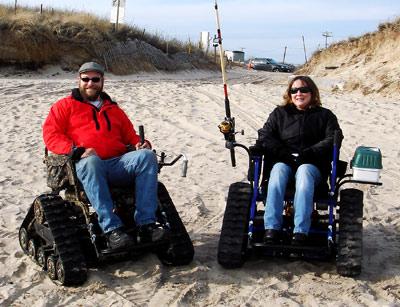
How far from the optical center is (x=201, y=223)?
570 centimetres

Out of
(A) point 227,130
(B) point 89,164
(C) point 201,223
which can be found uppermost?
(A) point 227,130

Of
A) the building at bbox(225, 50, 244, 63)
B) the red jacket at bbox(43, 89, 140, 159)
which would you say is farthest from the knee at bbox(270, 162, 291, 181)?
the building at bbox(225, 50, 244, 63)

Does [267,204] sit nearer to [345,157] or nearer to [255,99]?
[345,157]

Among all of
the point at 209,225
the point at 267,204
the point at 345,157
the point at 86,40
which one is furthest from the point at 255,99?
the point at 86,40

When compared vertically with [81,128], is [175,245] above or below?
below

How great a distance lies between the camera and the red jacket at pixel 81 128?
4.50 meters

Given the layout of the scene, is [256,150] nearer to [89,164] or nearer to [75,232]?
[89,164]

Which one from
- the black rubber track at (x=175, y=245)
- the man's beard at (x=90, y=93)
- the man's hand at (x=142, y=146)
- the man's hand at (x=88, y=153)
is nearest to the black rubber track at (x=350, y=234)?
the black rubber track at (x=175, y=245)

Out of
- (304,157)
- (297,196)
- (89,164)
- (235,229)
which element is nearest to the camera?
(89,164)

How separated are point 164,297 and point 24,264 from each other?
1.24 metres

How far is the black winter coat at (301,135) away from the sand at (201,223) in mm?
828

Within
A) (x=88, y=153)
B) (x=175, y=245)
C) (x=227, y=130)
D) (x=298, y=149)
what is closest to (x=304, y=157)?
(x=298, y=149)

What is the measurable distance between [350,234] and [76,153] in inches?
83.4

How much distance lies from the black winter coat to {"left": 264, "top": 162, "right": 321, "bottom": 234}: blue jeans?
17 cm
